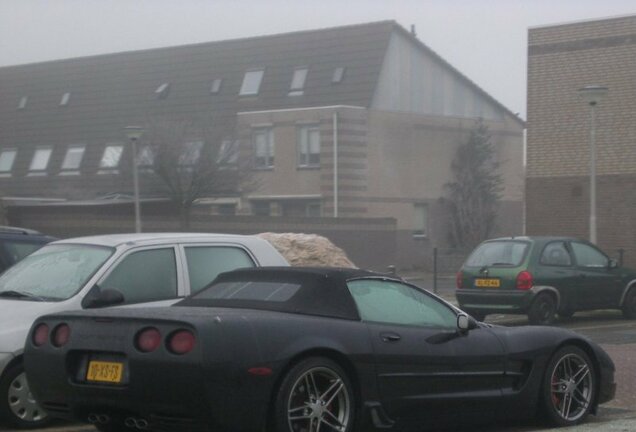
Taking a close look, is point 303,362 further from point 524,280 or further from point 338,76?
point 338,76

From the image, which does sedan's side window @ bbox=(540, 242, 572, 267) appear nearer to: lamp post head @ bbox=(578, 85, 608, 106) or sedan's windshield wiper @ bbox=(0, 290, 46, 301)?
lamp post head @ bbox=(578, 85, 608, 106)

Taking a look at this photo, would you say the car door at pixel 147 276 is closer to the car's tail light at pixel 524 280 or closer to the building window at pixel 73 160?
the car's tail light at pixel 524 280

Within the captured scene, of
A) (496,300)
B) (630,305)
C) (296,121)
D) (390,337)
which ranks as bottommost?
(630,305)

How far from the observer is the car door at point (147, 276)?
10.1m

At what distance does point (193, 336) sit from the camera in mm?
7434

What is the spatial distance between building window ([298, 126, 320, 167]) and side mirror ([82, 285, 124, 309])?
127ft

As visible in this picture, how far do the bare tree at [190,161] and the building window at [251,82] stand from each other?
625cm

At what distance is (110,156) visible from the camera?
5106 cm

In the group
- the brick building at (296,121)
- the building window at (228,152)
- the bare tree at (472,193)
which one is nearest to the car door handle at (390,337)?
the building window at (228,152)

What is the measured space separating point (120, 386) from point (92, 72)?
166 ft

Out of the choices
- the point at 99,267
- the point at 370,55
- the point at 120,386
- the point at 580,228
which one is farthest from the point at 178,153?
the point at 120,386

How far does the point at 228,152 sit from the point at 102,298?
1335 inches

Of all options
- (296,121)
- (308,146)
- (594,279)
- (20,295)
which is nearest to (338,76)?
(296,121)

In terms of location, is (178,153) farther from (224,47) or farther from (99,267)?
(99,267)
